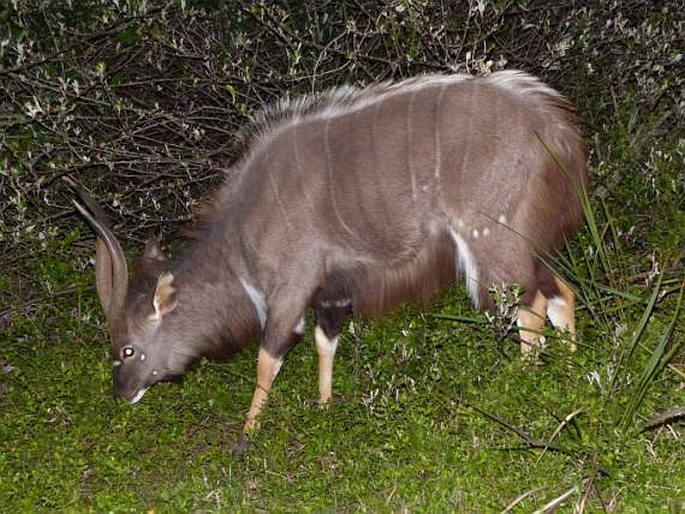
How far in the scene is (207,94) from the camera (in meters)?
5.92

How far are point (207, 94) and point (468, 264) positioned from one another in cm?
194

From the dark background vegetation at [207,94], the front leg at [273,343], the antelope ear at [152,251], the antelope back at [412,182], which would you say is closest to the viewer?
the antelope back at [412,182]

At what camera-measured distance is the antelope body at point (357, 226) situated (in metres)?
4.54

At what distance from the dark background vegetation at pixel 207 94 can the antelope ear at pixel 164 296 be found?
639 mm

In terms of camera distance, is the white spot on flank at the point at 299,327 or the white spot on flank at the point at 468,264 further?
the white spot on flank at the point at 299,327

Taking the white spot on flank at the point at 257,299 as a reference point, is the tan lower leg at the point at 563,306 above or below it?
below

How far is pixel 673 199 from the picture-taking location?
5.67 m

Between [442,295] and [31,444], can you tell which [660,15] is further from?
[31,444]

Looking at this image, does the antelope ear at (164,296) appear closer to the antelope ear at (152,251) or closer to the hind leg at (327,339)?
the antelope ear at (152,251)

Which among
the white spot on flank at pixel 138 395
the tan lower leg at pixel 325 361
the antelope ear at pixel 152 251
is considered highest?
the antelope ear at pixel 152 251

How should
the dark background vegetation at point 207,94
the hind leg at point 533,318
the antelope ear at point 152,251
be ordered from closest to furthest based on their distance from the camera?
the hind leg at point 533,318 < the antelope ear at point 152,251 < the dark background vegetation at point 207,94

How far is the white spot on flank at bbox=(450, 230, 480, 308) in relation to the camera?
4.59 m

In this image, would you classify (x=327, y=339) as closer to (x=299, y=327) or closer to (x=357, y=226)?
(x=299, y=327)

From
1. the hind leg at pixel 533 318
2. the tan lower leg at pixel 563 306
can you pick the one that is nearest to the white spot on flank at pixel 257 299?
the hind leg at pixel 533 318
